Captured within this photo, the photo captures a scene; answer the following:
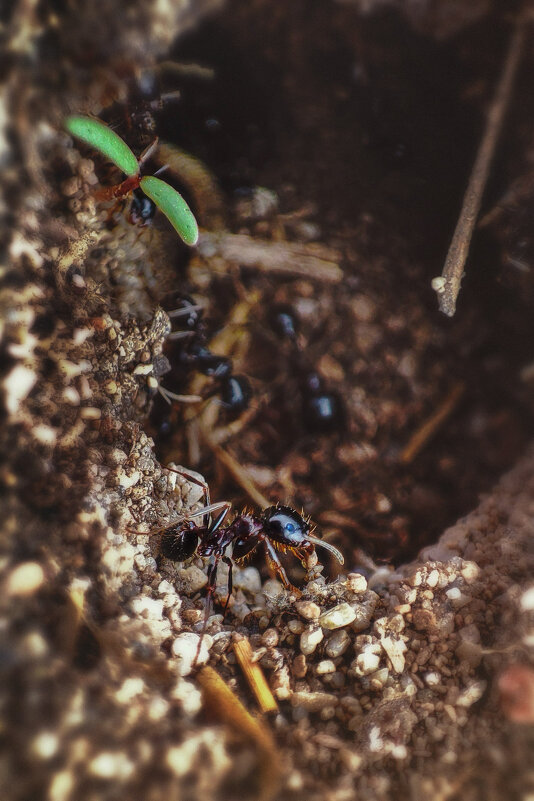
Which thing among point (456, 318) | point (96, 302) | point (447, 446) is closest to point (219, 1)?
point (96, 302)

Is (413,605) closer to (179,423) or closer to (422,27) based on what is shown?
(179,423)

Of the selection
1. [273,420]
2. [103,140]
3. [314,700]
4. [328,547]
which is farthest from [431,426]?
[103,140]

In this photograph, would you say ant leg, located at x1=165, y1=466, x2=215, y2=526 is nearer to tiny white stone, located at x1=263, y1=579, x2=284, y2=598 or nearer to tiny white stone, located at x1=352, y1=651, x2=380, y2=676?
tiny white stone, located at x1=263, y1=579, x2=284, y2=598

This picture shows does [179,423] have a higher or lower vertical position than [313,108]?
lower

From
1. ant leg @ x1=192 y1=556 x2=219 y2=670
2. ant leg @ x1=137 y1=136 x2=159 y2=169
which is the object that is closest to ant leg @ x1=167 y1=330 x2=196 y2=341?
ant leg @ x1=137 y1=136 x2=159 y2=169

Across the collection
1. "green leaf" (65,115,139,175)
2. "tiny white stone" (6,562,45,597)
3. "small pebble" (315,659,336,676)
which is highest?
"green leaf" (65,115,139,175)
